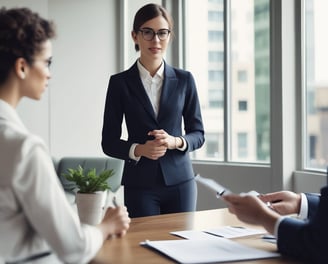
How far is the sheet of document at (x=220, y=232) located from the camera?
186 cm

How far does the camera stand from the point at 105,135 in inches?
102

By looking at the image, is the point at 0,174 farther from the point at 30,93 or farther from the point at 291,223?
the point at 291,223

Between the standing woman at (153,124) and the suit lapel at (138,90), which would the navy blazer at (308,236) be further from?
the suit lapel at (138,90)

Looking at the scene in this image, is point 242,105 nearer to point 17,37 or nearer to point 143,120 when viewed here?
point 143,120

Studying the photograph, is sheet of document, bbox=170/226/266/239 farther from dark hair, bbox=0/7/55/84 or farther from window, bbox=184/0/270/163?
window, bbox=184/0/270/163

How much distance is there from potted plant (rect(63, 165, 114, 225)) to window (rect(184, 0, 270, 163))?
348cm

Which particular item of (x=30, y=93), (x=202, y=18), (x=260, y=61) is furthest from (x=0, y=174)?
(x=202, y=18)

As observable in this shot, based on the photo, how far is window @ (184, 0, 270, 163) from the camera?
5.12 metres

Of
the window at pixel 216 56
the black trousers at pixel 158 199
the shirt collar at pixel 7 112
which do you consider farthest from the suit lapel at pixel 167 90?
the window at pixel 216 56

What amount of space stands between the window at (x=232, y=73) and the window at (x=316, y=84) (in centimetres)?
47

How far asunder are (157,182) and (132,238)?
2.34 ft

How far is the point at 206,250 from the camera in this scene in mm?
1613

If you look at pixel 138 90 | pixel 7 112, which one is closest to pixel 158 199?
pixel 138 90

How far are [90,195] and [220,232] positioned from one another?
50 centimetres
